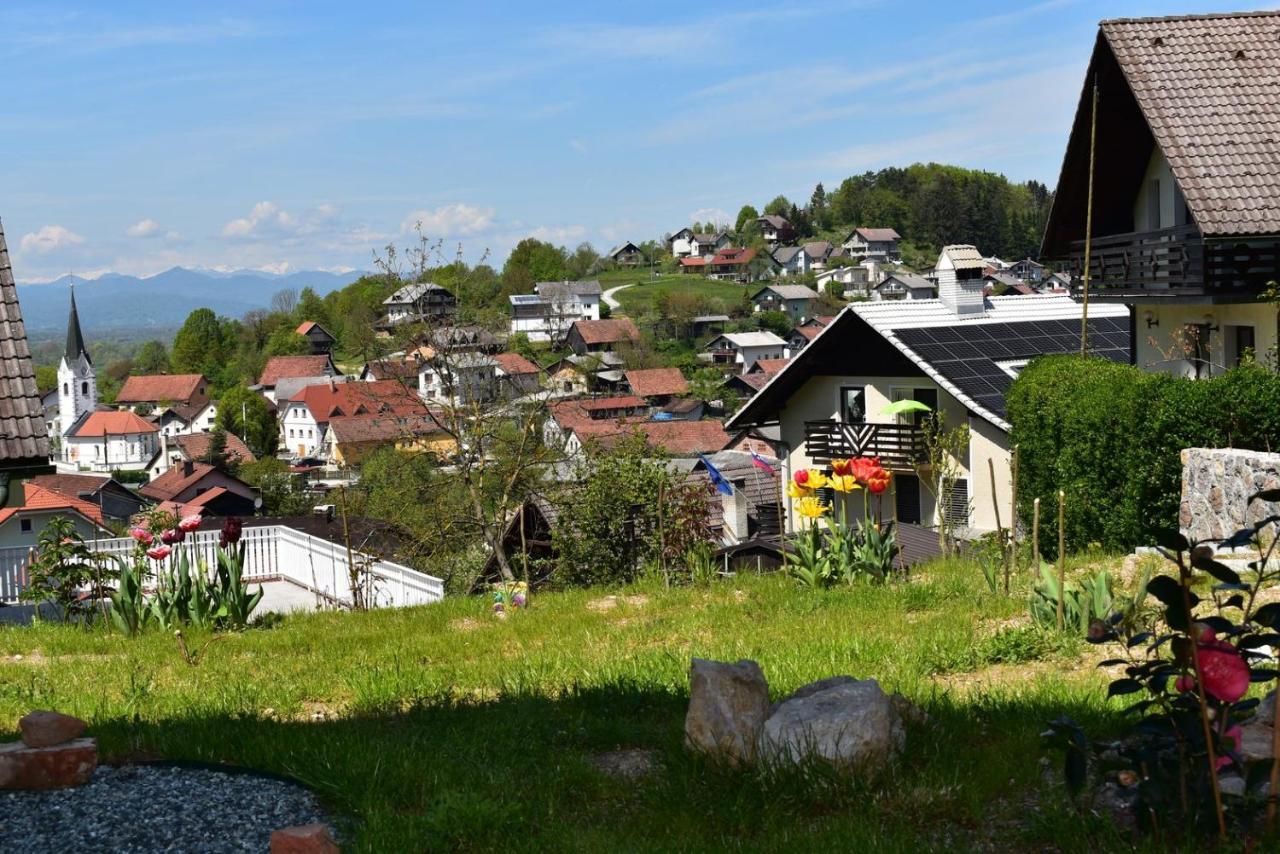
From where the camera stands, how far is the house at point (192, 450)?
96.3 m

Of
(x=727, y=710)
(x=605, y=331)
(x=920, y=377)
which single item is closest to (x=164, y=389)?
(x=605, y=331)

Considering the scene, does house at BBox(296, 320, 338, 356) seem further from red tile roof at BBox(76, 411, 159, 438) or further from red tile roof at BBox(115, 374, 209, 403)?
red tile roof at BBox(76, 411, 159, 438)

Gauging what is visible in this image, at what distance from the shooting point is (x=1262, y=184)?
1781 centimetres

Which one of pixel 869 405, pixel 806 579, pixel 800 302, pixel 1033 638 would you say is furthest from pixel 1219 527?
pixel 800 302

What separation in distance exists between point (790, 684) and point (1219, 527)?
7159 millimetres

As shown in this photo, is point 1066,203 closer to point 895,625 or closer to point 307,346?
point 895,625

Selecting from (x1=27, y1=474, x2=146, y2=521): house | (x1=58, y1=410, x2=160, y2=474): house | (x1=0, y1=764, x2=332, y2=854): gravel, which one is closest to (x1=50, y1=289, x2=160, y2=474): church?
(x1=58, y1=410, x2=160, y2=474): house

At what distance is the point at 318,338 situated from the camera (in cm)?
15562

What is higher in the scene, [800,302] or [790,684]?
[800,302]

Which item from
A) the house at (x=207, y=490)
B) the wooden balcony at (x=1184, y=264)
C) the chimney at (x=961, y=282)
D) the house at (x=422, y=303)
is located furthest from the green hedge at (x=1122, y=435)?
the house at (x=207, y=490)

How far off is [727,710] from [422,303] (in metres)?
17.9

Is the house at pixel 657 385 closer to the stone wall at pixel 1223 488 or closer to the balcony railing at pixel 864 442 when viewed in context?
the balcony railing at pixel 864 442

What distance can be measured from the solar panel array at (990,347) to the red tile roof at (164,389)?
391 ft

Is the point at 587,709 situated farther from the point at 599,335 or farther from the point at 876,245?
the point at 876,245
